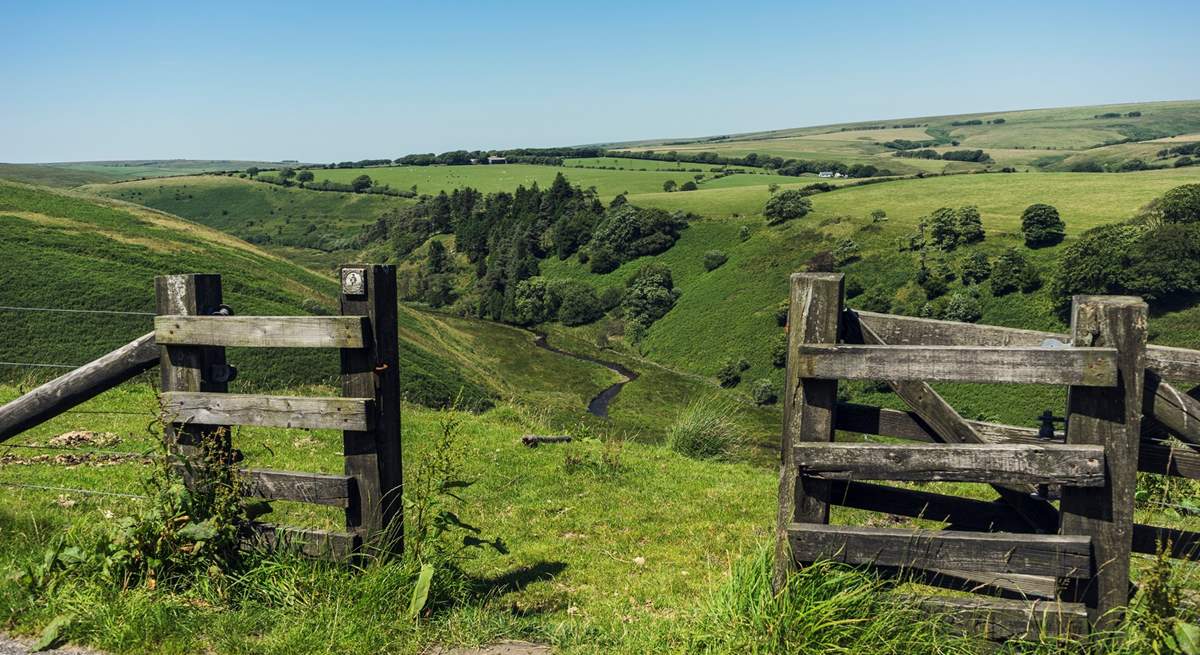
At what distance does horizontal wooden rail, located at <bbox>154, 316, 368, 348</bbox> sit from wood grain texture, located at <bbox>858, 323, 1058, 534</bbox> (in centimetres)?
390

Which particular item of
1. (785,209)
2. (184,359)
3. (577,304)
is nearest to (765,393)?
(577,304)

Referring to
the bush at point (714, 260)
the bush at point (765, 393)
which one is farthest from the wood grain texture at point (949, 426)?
the bush at point (714, 260)

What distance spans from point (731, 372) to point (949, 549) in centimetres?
8944

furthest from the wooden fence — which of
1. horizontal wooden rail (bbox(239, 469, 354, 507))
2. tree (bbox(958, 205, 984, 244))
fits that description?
tree (bbox(958, 205, 984, 244))

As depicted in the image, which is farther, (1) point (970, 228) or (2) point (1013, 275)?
(1) point (970, 228)

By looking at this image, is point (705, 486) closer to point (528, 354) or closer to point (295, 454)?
point (295, 454)

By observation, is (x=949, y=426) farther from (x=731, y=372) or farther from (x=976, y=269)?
(x=976, y=269)

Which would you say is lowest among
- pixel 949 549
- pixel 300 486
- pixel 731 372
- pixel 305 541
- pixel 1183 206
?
pixel 731 372

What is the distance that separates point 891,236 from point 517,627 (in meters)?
116

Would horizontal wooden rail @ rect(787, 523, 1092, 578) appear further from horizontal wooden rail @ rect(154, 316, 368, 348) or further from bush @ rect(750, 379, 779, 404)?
bush @ rect(750, 379, 779, 404)

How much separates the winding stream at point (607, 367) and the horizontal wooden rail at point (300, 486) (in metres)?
58.2

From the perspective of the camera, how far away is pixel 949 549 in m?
5.14

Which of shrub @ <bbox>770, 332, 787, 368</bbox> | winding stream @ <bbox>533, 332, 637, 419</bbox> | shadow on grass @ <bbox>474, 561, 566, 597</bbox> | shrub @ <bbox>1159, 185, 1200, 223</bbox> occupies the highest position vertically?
shrub @ <bbox>1159, 185, 1200, 223</bbox>

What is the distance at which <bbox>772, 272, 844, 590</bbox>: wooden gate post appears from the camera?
532 cm
